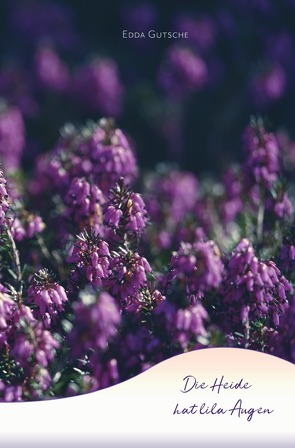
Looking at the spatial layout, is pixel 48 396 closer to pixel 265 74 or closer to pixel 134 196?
pixel 134 196

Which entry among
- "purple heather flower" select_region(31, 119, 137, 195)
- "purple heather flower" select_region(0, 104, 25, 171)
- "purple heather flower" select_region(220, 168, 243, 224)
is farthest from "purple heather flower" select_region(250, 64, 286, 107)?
"purple heather flower" select_region(31, 119, 137, 195)


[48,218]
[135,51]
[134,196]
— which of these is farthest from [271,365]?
[135,51]

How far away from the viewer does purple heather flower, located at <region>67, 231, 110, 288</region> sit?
3314mm

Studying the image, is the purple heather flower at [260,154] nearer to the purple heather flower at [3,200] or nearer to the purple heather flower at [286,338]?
the purple heather flower at [286,338]

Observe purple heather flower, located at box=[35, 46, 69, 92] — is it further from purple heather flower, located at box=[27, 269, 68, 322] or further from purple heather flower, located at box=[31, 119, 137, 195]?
purple heather flower, located at box=[27, 269, 68, 322]

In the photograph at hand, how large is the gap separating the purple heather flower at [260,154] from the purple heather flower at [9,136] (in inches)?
92.5

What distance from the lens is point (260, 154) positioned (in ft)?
13.9

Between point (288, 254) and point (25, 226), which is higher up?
point (288, 254)

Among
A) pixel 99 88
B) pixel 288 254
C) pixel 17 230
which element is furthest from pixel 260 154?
pixel 99 88

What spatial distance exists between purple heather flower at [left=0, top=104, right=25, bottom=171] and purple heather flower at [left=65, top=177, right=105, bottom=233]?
2.09 m

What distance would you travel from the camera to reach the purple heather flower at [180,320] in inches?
119

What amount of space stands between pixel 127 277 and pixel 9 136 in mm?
3108

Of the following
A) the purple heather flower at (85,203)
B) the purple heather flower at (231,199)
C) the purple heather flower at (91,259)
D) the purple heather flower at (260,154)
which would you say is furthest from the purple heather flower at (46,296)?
the purple heather flower at (231,199)

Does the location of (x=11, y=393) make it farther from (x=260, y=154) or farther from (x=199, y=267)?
(x=260, y=154)
